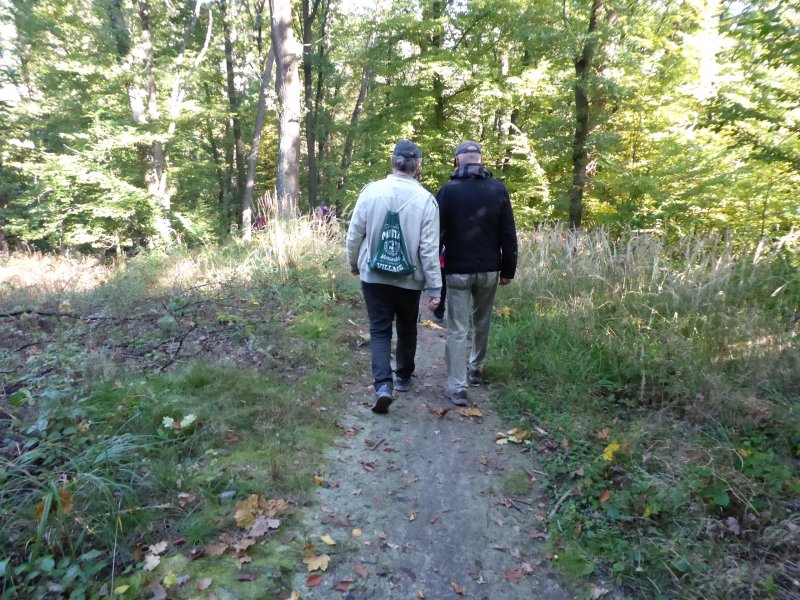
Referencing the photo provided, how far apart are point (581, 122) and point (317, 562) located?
10.2 metres

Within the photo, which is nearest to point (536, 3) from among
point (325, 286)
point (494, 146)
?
point (494, 146)

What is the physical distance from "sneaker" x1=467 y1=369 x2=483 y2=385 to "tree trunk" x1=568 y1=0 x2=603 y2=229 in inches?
235

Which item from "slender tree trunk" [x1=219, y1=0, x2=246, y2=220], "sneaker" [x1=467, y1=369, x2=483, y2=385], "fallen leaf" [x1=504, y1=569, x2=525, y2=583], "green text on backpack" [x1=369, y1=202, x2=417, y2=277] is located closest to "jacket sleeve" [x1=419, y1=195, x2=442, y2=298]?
"green text on backpack" [x1=369, y1=202, x2=417, y2=277]

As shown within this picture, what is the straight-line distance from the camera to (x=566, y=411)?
404cm

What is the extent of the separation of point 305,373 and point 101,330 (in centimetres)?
264

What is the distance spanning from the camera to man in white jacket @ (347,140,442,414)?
12.4 ft

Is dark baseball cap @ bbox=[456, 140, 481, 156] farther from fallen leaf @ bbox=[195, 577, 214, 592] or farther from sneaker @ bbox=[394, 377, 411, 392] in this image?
fallen leaf @ bbox=[195, 577, 214, 592]

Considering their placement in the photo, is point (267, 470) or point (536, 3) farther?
point (536, 3)

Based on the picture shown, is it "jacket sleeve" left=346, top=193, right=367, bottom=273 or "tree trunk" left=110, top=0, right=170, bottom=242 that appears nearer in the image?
"jacket sleeve" left=346, top=193, right=367, bottom=273

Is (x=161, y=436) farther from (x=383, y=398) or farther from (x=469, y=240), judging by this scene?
(x=469, y=240)

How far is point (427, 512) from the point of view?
2949 mm

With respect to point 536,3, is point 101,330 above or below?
below

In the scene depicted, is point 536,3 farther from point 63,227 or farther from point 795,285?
point 63,227

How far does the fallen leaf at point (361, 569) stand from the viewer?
2402 millimetres
